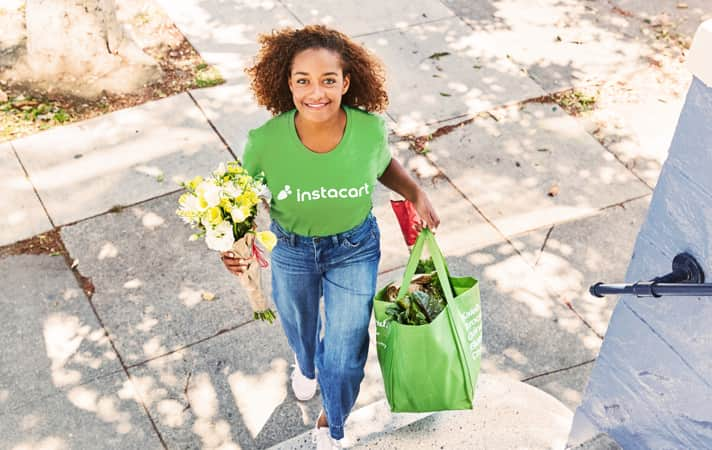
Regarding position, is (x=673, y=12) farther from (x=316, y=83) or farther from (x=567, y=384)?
(x=316, y=83)

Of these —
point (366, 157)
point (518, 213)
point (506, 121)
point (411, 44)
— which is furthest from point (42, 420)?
point (411, 44)

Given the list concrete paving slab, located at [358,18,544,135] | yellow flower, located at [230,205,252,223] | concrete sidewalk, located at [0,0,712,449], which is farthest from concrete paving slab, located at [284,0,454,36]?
yellow flower, located at [230,205,252,223]

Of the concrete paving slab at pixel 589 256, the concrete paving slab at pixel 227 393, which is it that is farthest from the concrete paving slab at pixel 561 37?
the concrete paving slab at pixel 227 393

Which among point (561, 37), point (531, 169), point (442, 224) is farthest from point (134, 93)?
point (561, 37)

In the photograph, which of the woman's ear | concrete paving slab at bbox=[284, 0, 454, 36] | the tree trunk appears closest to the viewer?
the woman's ear

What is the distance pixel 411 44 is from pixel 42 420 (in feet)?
15.0

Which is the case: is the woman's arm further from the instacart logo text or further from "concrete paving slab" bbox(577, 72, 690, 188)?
"concrete paving slab" bbox(577, 72, 690, 188)

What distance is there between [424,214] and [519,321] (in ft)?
5.29

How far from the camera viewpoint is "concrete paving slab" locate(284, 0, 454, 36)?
7.50m

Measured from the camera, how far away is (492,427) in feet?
13.5

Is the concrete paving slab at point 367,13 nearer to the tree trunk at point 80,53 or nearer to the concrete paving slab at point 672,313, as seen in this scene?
the tree trunk at point 80,53

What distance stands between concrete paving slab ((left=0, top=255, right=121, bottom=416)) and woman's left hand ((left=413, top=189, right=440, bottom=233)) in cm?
208

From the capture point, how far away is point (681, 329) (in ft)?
10.2

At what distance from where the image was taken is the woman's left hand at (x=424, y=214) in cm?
364
